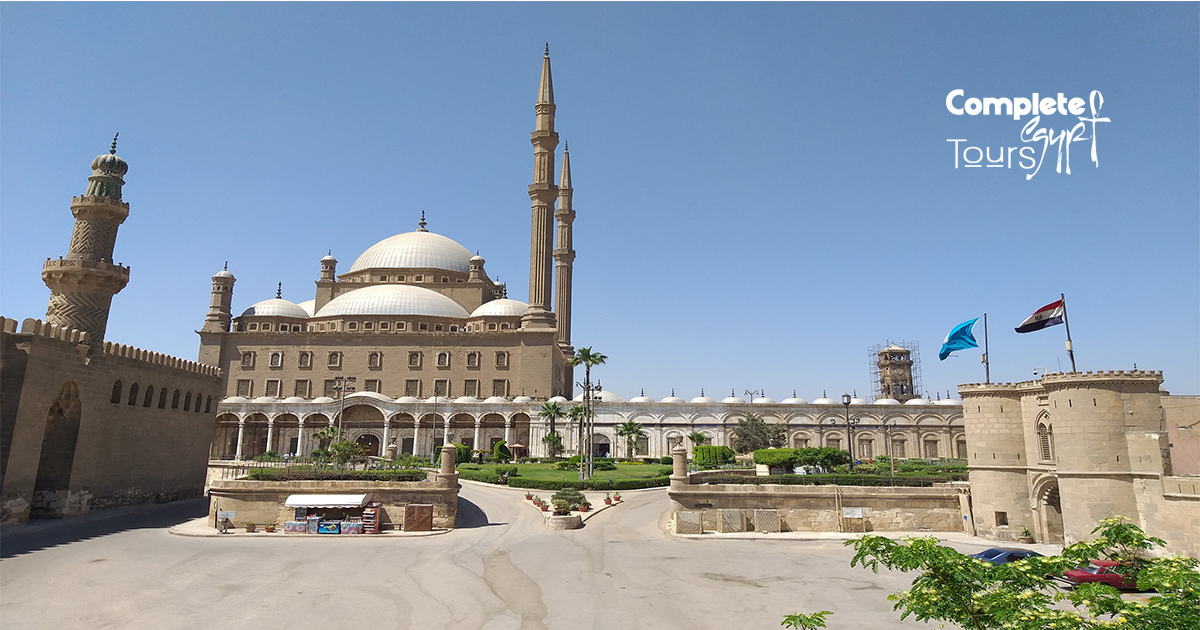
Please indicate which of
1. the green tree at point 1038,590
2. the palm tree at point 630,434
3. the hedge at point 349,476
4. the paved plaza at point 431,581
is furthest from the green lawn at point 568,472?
the green tree at point 1038,590

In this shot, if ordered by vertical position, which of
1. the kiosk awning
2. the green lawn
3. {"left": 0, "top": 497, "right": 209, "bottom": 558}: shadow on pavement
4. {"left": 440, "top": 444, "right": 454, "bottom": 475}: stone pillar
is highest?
{"left": 440, "top": 444, "right": 454, "bottom": 475}: stone pillar

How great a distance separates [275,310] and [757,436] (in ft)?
154

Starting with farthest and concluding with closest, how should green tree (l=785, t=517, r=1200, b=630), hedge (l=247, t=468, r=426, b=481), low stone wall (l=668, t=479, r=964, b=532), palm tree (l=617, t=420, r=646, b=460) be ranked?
palm tree (l=617, t=420, r=646, b=460)
hedge (l=247, t=468, r=426, b=481)
low stone wall (l=668, t=479, r=964, b=532)
green tree (l=785, t=517, r=1200, b=630)

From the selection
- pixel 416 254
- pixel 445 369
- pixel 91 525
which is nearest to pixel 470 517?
pixel 91 525

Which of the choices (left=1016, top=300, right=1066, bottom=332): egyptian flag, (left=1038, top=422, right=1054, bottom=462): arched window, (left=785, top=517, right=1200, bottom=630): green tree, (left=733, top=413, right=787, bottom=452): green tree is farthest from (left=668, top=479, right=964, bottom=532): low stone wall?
(left=733, top=413, right=787, bottom=452): green tree

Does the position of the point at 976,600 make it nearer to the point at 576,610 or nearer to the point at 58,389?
the point at 576,610

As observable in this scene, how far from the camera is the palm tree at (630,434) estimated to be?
54.6 metres

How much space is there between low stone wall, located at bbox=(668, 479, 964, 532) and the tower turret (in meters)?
55.8

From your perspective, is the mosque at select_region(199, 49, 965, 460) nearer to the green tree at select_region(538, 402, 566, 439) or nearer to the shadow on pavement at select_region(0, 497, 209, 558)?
the green tree at select_region(538, 402, 566, 439)

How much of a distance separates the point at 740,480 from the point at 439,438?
1420 inches

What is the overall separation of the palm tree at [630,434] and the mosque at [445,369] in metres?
0.87

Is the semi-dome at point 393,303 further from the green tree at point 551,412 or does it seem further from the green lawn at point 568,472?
the green lawn at point 568,472

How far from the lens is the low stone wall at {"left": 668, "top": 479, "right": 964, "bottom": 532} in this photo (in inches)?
977

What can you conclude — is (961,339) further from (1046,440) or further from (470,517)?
(470,517)
